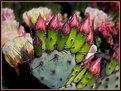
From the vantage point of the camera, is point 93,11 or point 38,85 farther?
point 93,11

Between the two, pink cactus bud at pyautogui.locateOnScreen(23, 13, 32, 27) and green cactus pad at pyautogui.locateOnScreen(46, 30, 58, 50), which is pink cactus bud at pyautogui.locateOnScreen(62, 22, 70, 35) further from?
pink cactus bud at pyautogui.locateOnScreen(23, 13, 32, 27)

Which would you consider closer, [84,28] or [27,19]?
[84,28]

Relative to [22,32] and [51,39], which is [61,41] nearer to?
[51,39]

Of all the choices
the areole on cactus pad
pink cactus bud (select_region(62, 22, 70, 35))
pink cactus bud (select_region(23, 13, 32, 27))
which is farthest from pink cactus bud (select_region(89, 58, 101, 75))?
pink cactus bud (select_region(23, 13, 32, 27))

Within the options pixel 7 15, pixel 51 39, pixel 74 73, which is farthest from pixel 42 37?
pixel 7 15

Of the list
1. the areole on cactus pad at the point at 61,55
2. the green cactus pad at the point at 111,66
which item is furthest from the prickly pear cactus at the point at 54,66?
the green cactus pad at the point at 111,66

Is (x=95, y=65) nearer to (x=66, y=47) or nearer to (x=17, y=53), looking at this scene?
(x=66, y=47)

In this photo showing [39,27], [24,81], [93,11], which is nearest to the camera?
[39,27]

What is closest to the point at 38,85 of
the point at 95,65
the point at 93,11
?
the point at 95,65

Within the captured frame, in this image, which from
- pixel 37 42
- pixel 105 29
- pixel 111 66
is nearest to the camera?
pixel 37 42
